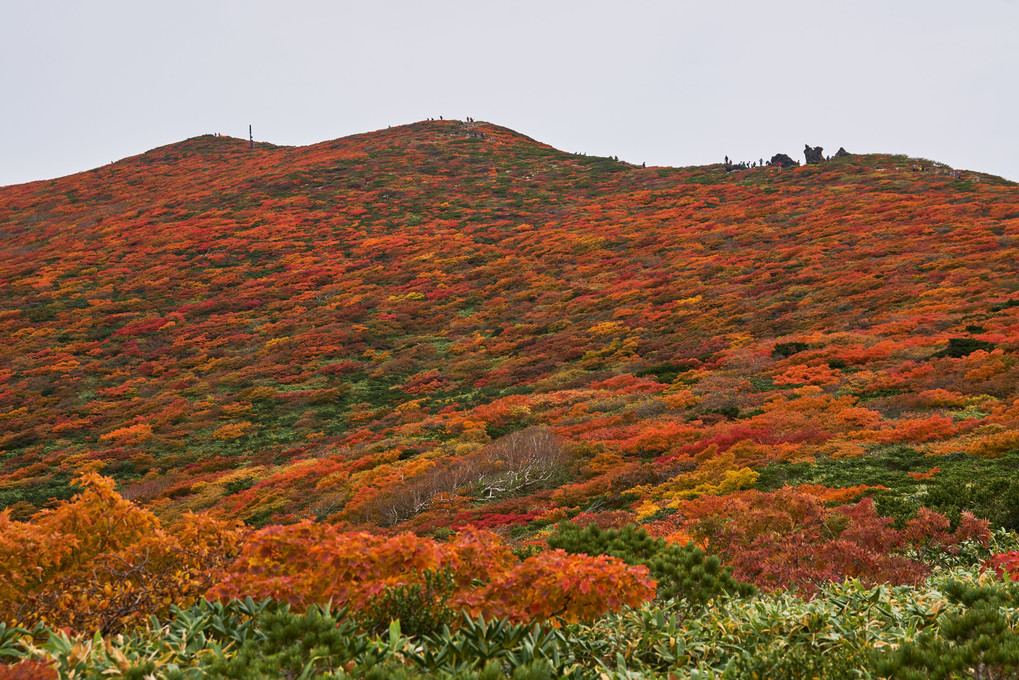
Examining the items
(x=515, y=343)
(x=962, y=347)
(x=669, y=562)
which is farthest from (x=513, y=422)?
(x=669, y=562)

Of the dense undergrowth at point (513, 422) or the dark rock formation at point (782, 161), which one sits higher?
the dark rock formation at point (782, 161)

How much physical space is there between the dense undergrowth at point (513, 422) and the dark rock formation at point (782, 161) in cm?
361

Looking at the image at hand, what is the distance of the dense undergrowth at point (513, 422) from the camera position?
234 inches

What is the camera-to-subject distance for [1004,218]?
38.9 m

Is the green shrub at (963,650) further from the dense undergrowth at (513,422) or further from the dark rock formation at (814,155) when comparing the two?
the dark rock formation at (814,155)

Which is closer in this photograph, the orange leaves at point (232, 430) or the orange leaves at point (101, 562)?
the orange leaves at point (101, 562)

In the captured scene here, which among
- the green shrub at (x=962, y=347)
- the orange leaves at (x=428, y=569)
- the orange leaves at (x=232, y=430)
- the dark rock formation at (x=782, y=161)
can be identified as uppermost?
the dark rock formation at (x=782, y=161)

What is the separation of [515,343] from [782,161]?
4588cm

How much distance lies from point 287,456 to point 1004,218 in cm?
4464

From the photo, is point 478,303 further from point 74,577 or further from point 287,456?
point 74,577

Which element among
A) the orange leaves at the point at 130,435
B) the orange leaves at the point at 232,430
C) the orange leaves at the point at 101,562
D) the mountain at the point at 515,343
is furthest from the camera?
the orange leaves at the point at 232,430

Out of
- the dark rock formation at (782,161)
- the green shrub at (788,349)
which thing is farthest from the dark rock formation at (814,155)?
the green shrub at (788,349)

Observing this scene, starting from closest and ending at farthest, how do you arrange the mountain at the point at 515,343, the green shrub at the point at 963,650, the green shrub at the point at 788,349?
1. the green shrub at the point at 963,650
2. the mountain at the point at 515,343
3. the green shrub at the point at 788,349

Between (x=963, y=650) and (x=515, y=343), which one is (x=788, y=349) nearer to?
(x=515, y=343)
